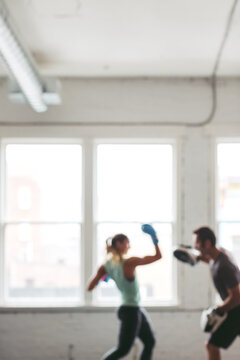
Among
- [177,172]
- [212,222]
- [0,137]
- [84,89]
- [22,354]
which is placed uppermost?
[84,89]

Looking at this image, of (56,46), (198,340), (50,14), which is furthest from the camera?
(198,340)

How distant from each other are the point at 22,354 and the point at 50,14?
358 centimetres

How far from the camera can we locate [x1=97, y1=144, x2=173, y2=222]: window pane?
654 cm

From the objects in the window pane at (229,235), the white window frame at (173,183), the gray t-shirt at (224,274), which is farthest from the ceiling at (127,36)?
the gray t-shirt at (224,274)

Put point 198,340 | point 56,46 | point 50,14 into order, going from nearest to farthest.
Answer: point 50,14 < point 56,46 < point 198,340

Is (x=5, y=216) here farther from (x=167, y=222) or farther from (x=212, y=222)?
(x=212, y=222)

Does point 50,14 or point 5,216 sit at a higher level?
point 50,14

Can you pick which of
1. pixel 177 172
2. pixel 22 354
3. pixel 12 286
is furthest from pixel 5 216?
pixel 177 172

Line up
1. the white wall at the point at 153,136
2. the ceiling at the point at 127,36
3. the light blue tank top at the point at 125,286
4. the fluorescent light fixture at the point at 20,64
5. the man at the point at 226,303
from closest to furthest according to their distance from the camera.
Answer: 1. the fluorescent light fixture at the point at 20,64
2. the man at the point at 226,303
3. the ceiling at the point at 127,36
4. the light blue tank top at the point at 125,286
5. the white wall at the point at 153,136

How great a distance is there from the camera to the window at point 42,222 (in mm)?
6473

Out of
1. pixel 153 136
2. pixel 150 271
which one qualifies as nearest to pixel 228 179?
pixel 153 136

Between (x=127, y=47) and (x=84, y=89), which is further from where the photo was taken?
(x=84, y=89)

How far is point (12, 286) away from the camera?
6.49 m

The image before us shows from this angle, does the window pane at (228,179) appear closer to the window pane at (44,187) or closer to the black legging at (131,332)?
the window pane at (44,187)
